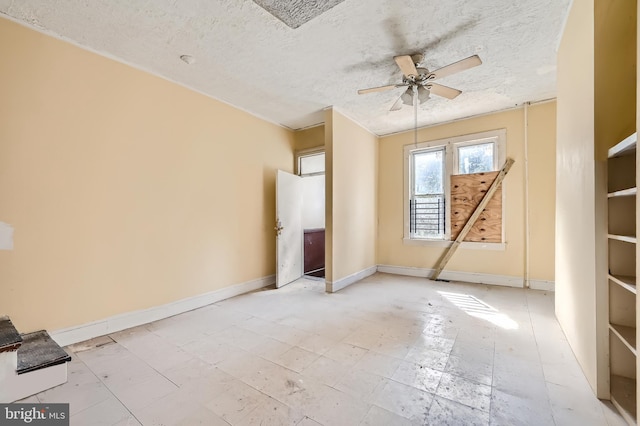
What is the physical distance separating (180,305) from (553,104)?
6085 millimetres

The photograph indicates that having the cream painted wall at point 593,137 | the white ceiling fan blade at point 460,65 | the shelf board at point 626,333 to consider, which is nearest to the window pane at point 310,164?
the white ceiling fan blade at point 460,65

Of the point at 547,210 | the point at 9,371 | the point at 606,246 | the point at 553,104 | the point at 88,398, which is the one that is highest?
the point at 553,104

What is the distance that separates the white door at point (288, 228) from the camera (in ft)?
14.8

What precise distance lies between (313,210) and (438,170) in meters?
3.31

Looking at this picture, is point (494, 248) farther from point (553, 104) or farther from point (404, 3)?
point (404, 3)

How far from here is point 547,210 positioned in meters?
4.06

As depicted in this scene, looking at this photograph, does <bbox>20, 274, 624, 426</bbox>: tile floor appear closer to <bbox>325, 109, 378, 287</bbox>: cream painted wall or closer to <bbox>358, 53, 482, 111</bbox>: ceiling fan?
<bbox>325, 109, 378, 287</bbox>: cream painted wall

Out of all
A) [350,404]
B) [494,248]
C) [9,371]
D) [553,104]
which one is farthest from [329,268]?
[553,104]

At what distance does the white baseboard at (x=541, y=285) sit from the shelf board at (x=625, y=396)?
9.07 feet

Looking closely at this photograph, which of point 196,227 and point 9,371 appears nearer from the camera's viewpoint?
point 9,371

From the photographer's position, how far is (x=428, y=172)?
5.14 meters

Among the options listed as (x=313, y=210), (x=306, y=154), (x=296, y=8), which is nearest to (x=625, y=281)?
(x=296, y=8)

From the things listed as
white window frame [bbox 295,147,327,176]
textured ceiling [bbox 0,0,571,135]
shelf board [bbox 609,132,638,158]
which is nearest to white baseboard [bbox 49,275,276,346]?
white window frame [bbox 295,147,327,176]

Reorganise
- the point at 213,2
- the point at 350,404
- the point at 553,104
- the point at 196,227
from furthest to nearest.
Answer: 1. the point at 553,104
2. the point at 196,227
3. the point at 213,2
4. the point at 350,404
